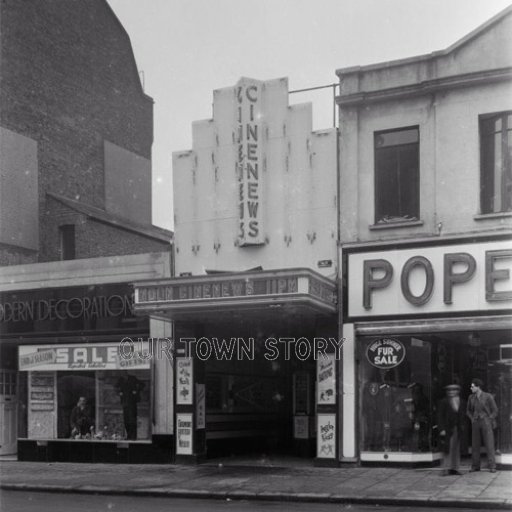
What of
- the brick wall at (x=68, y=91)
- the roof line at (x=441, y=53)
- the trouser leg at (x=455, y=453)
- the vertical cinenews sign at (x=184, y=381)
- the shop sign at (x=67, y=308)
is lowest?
the trouser leg at (x=455, y=453)

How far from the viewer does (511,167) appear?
707 inches

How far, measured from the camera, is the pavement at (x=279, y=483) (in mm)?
14234

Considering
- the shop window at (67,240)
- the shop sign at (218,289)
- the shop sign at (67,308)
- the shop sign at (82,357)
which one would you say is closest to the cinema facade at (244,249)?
the shop sign at (218,289)

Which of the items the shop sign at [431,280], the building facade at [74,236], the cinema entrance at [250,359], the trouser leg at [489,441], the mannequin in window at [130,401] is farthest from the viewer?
the building facade at [74,236]

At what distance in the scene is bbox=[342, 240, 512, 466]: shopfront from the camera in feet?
58.6

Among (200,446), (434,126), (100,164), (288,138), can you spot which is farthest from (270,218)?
(100,164)

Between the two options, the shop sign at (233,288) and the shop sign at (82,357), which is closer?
the shop sign at (233,288)

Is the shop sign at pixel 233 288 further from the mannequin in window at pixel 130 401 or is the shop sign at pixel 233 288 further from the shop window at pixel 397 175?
the mannequin in window at pixel 130 401

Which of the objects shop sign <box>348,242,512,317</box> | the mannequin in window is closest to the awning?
shop sign <box>348,242,512,317</box>

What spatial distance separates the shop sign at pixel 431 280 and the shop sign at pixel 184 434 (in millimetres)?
4531

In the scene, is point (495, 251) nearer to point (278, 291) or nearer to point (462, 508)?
point (278, 291)

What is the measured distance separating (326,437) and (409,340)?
2682mm

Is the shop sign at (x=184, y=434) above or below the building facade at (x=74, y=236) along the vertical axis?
below

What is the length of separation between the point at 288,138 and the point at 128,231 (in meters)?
12.6
